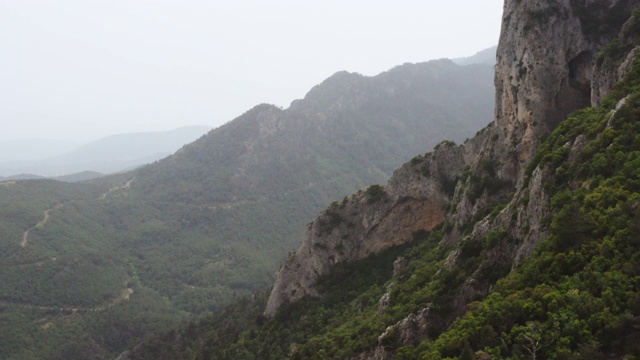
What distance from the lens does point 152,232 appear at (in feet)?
568

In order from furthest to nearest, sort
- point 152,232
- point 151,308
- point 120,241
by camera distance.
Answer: point 152,232
point 120,241
point 151,308

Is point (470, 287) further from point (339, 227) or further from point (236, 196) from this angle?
point (236, 196)

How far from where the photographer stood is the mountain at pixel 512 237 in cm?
1819

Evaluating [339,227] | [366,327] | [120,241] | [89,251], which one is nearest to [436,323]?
[366,327]

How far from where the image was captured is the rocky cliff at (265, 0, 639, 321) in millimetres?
29469

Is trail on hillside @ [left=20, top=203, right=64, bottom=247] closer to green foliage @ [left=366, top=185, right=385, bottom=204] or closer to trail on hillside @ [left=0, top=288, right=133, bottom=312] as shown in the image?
trail on hillside @ [left=0, top=288, right=133, bottom=312]

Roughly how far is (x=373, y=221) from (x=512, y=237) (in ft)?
118

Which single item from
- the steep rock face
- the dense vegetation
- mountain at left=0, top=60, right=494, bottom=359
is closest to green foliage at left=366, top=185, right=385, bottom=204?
the steep rock face

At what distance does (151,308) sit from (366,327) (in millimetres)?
110457

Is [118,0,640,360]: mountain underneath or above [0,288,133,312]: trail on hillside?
above

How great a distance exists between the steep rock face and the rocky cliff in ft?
0.48

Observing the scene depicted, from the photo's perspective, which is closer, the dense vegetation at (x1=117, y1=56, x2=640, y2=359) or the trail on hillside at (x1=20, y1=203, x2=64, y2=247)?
the dense vegetation at (x1=117, y1=56, x2=640, y2=359)

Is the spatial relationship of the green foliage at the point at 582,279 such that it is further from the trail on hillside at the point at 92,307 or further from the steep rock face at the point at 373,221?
the trail on hillside at the point at 92,307

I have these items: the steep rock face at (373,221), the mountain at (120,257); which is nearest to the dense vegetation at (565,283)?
the steep rock face at (373,221)
